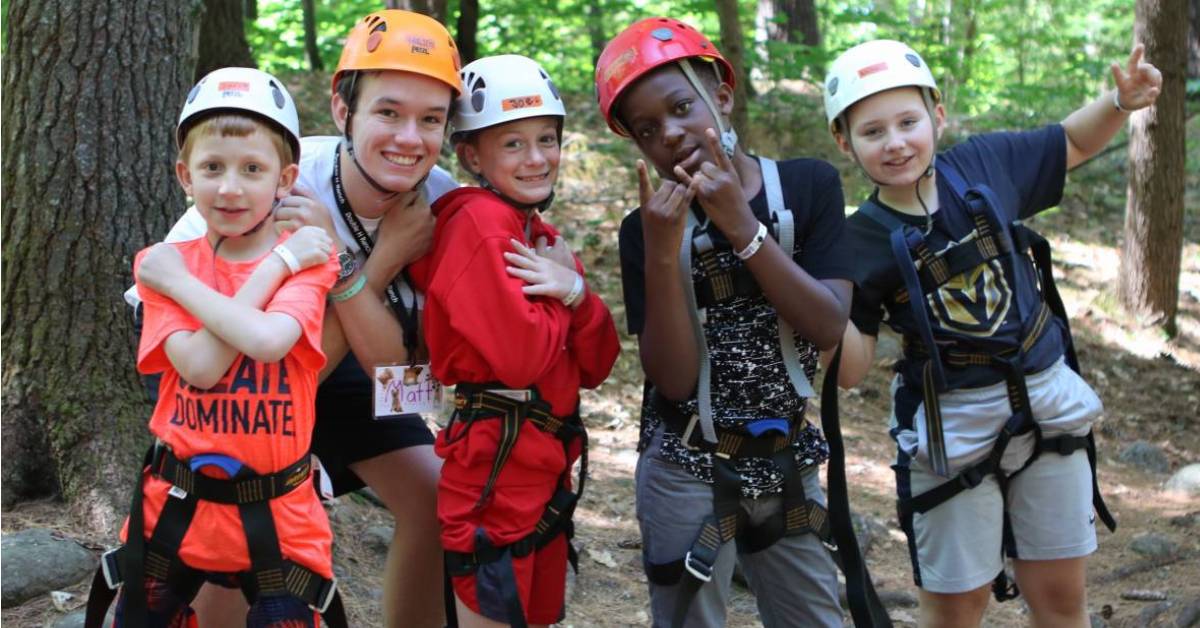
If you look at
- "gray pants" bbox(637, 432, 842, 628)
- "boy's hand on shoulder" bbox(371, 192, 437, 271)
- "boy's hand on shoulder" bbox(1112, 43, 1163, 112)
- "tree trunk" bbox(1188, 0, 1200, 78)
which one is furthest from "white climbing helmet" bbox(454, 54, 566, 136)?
"tree trunk" bbox(1188, 0, 1200, 78)

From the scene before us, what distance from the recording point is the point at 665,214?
3.04 meters

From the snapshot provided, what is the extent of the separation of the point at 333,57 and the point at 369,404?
36.5ft

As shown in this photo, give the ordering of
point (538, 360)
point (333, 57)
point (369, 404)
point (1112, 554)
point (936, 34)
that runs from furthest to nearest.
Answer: point (936, 34)
point (333, 57)
point (1112, 554)
point (369, 404)
point (538, 360)

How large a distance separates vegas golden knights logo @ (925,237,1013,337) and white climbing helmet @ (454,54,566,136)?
143cm

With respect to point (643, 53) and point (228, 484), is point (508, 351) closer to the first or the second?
point (228, 484)

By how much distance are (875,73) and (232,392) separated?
7.44ft

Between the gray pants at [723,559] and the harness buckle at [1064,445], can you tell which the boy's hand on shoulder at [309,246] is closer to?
the gray pants at [723,559]

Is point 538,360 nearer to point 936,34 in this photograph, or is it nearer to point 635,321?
point 635,321

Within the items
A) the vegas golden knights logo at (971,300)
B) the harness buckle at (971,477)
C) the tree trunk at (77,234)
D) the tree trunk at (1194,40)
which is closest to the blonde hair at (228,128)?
the tree trunk at (77,234)

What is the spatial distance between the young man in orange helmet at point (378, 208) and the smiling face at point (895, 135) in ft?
4.54

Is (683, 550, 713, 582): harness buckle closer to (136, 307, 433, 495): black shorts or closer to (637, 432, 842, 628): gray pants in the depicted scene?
(637, 432, 842, 628): gray pants

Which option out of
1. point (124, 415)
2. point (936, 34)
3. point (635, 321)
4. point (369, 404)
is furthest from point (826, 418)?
point (936, 34)

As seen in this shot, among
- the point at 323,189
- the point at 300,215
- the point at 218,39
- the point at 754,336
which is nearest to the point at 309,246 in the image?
the point at 300,215

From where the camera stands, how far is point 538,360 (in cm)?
313
